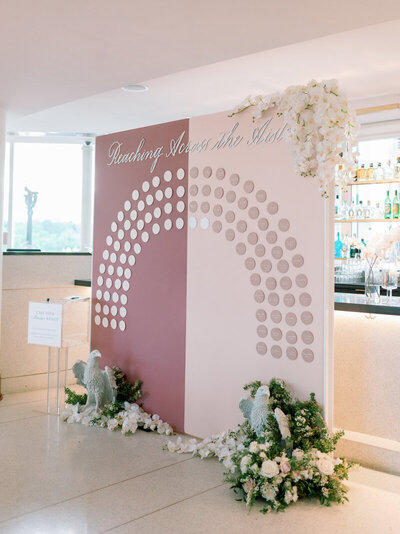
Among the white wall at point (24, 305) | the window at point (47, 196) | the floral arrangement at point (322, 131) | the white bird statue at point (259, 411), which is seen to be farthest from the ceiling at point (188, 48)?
the window at point (47, 196)

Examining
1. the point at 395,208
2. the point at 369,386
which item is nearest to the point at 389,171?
the point at 395,208

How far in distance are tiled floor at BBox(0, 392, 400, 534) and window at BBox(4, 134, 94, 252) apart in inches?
205

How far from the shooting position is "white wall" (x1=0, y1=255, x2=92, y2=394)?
515 cm

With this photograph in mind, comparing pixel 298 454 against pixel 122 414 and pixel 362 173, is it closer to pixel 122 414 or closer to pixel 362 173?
pixel 122 414

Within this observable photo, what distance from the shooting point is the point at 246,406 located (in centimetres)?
333

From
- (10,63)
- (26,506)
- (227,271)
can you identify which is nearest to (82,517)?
(26,506)

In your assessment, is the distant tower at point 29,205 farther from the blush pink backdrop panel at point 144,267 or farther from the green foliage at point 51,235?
the blush pink backdrop panel at point 144,267

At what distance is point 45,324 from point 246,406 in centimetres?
195

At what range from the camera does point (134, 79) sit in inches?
157

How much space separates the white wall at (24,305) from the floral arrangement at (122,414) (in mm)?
968

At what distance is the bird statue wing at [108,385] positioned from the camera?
4.20m

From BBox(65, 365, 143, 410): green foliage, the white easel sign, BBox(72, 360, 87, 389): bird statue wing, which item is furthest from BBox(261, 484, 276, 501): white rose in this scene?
the white easel sign

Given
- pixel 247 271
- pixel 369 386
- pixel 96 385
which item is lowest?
pixel 96 385

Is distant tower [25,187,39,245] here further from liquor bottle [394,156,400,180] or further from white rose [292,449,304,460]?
white rose [292,449,304,460]
